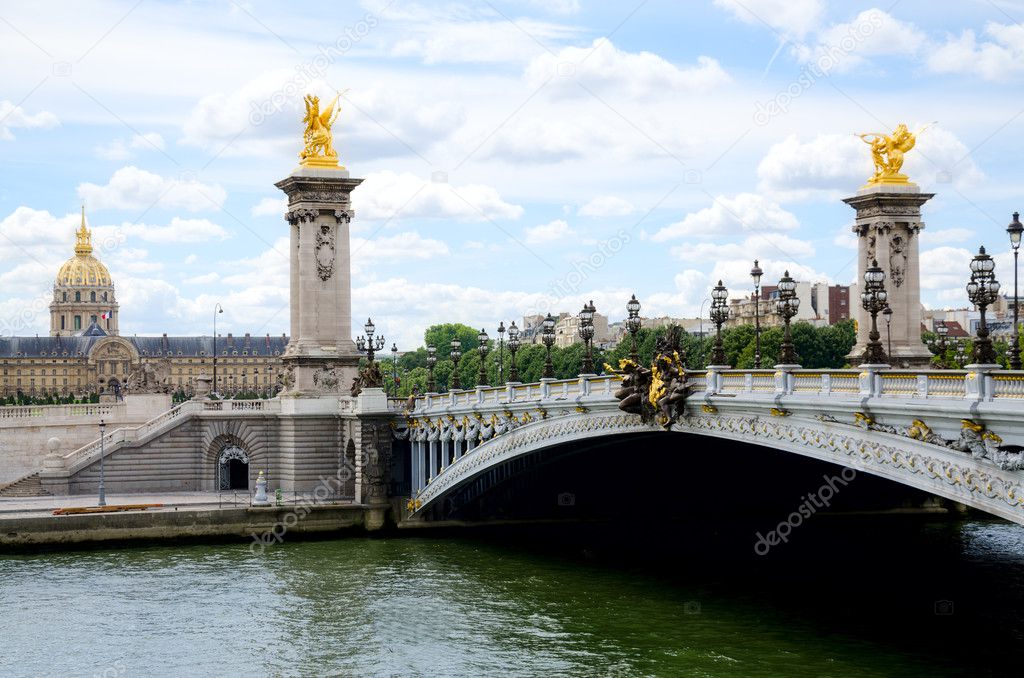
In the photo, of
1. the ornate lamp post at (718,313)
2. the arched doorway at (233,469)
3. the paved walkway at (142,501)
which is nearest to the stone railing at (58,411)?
the paved walkway at (142,501)

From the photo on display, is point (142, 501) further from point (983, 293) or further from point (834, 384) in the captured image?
point (983, 293)

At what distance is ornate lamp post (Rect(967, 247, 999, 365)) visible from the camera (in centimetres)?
2580

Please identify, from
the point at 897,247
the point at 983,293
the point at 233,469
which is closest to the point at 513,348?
the point at 233,469

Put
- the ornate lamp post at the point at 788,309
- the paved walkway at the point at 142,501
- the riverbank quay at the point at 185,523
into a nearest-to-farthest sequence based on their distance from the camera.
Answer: the ornate lamp post at the point at 788,309
the riverbank quay at the point at 185,523
the paved walkway at the point at 142,501

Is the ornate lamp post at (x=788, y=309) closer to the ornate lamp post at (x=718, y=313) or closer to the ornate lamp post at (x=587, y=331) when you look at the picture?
the ornate lamp post at (x=718, y=313)

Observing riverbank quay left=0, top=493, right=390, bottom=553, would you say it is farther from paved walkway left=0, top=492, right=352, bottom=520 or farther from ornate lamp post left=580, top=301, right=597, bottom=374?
ornate lamp post left=580, top=301, right=597, bottom=374

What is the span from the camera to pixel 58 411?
7181 cm

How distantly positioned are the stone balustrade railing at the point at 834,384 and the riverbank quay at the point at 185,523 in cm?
1115

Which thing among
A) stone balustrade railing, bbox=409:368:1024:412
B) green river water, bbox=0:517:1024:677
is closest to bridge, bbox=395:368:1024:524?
stone balustrade railing, bbox=409:368:1024:412

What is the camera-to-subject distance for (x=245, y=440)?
215ft

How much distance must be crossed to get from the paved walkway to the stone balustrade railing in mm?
14331

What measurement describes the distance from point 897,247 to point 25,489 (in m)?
37.1

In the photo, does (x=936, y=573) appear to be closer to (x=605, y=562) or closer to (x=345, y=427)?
(x=605, y=562)

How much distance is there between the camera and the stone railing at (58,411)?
69688mm
